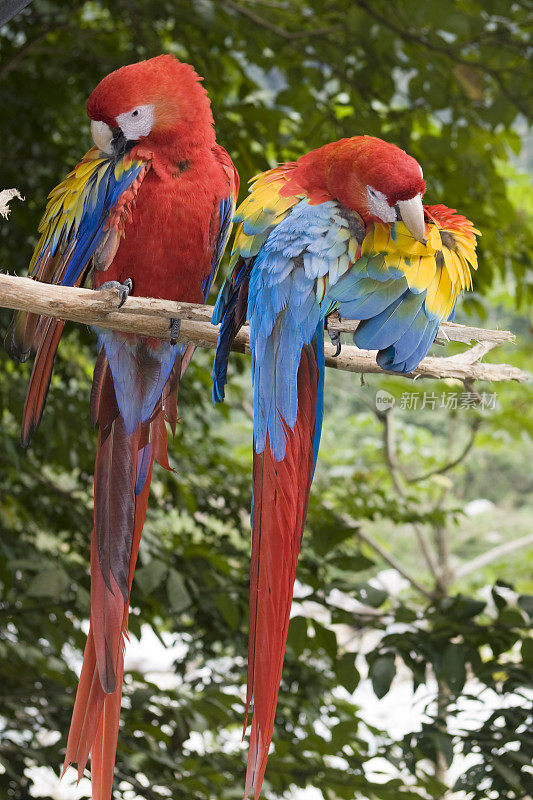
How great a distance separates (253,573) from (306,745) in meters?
0.73

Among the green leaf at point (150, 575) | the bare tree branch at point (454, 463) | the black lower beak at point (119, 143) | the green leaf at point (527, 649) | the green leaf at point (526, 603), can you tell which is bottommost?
the green leaf at point (527, 649)

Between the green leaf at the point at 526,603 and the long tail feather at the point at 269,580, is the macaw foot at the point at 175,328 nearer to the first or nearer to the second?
the long tail feather at the point at 269,580

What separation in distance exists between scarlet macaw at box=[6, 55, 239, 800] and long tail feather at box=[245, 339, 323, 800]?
111 mm

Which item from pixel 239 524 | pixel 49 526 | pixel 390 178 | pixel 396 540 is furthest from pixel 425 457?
pixel 390 178

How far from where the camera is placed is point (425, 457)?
2350mm

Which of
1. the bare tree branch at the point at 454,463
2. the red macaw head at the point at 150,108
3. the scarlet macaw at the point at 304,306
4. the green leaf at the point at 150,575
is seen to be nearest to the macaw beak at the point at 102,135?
the red macaw head at the point at 150,108

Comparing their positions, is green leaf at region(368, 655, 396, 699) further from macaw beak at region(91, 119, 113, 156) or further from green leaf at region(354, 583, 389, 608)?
macaw beak at region(91, 119, 113, 156)

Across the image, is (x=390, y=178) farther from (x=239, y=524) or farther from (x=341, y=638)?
(x=341, y=638)

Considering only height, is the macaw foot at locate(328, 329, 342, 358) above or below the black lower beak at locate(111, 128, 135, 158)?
below

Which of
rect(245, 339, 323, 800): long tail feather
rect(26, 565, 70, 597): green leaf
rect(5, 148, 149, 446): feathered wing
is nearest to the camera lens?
rect(245, 339, 323, 800): long tail feather

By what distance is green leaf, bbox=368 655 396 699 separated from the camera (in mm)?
897

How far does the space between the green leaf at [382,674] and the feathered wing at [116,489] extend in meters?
0.46

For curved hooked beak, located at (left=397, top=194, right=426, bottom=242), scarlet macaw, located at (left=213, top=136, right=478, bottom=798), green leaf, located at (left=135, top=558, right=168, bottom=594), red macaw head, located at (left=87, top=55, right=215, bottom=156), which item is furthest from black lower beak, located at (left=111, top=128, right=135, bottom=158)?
green leaf, located at (left=135, top=558, right=168, bottom=594)

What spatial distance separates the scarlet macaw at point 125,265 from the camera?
53 cm
